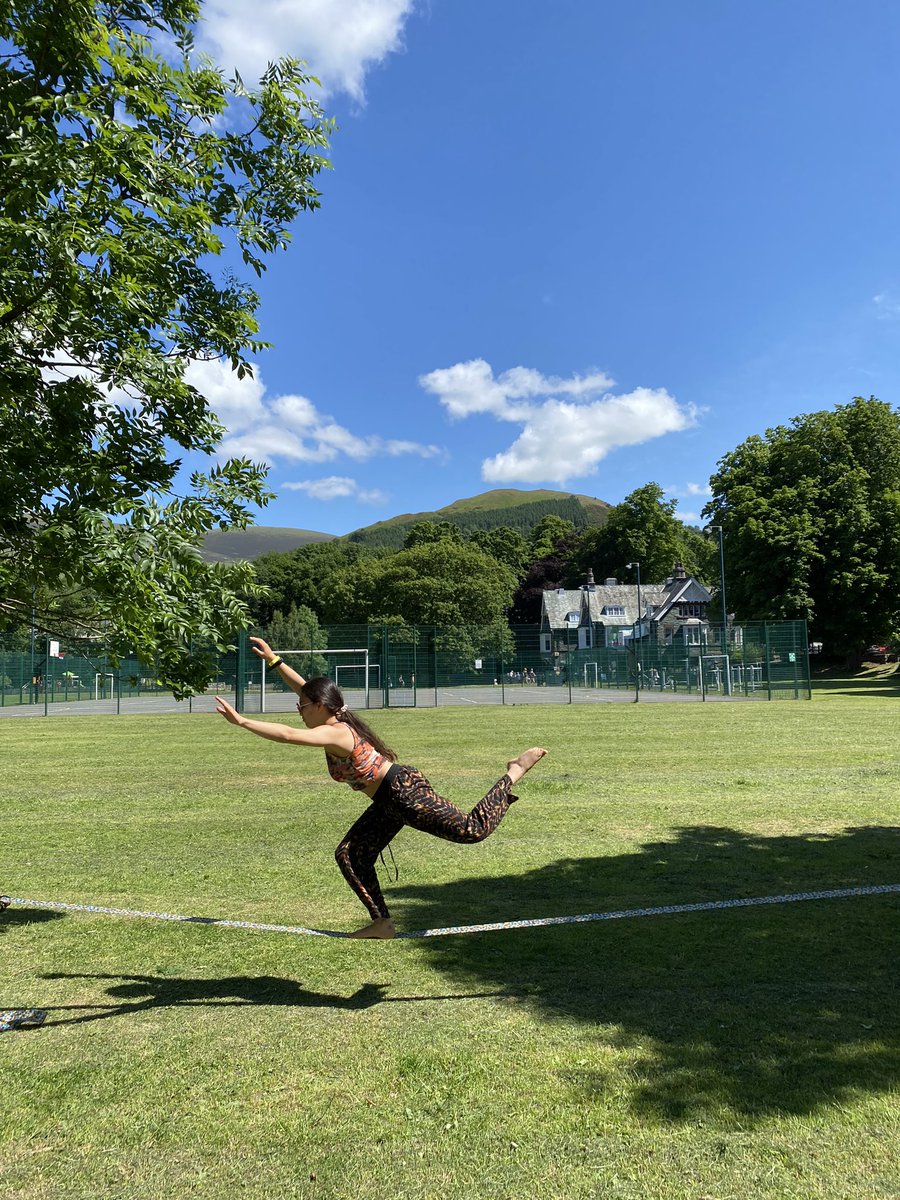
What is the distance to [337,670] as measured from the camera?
1479 inches

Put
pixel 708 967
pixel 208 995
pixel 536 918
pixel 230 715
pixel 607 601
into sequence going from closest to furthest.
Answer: pixel 230 715 < pixel 208 995 < pixel 708 967 < pixel 536 918 < pixel 607 601

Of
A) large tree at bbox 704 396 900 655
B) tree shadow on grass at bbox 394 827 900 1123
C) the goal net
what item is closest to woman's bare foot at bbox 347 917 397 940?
tree shadow on grass at bbox 394 827 900 1123

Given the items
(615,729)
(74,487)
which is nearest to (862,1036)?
(74,487)

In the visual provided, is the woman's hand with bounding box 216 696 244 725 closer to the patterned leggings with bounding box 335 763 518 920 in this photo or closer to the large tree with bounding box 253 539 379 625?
the patterned leggings with bounding box 335 763 518 920

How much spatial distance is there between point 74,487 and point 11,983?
300 centimetres

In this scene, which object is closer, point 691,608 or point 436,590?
point 436,590

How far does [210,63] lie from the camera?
6156 mm

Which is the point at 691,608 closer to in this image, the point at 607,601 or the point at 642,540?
the point at 607,601

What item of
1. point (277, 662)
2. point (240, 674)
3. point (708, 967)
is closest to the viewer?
point (708, 967)

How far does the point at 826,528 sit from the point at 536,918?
5310 cm

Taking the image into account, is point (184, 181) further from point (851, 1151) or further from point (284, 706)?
point (284, 706)

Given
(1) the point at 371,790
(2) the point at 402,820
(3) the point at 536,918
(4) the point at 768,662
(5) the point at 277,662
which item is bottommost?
(3) the point at 536,918

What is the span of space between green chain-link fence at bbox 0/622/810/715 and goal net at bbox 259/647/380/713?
44mm

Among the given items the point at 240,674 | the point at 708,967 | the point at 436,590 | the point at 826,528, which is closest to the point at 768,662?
the point at 826,528
